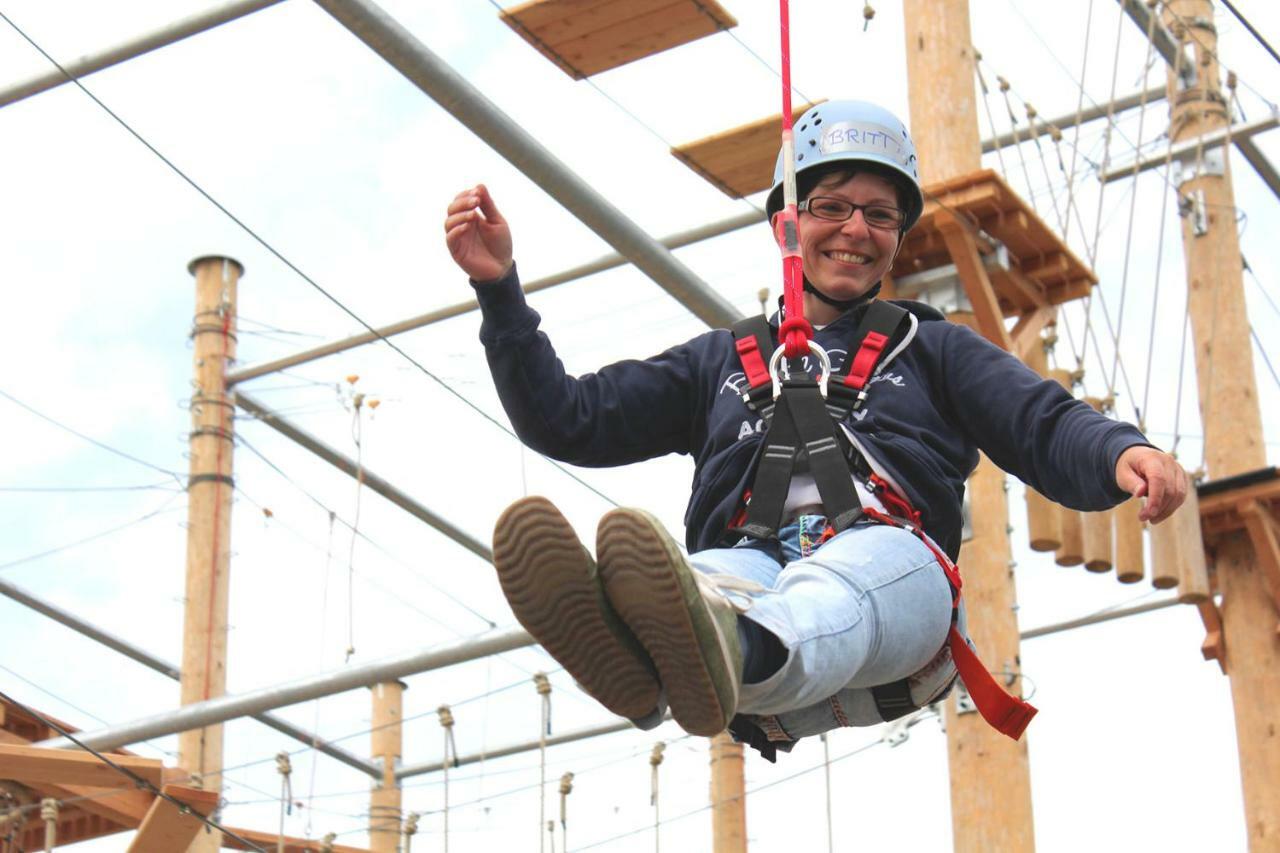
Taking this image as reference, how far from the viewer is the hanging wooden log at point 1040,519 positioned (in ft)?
27.1

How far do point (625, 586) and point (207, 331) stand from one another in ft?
30.6

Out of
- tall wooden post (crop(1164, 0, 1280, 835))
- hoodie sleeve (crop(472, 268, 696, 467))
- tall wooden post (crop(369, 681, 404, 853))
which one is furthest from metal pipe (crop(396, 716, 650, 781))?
hoodie sleeve (crop(472, 268, 696, 467))

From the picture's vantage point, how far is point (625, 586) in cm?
333

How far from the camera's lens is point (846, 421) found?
12.8 ft

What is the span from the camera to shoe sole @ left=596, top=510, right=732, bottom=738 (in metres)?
3.28

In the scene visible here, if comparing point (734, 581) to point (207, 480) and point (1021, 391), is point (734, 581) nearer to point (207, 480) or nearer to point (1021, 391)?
point (1021, 391)

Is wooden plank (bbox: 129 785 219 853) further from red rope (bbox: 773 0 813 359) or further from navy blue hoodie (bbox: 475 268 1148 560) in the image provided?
red rope (bbox: 773 0 813 359)

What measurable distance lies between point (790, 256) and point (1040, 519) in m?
4.61

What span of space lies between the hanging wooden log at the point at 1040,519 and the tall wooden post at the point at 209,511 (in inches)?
167

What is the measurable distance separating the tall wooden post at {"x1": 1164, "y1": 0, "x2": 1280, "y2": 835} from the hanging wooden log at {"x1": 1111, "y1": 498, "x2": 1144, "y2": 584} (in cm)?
133

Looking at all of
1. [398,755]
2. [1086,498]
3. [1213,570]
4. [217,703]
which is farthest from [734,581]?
[398,755]

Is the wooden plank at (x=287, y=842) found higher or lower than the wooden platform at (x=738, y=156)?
lower

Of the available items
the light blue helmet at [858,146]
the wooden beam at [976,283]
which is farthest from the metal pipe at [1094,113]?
the light blue helmet at [858,146]

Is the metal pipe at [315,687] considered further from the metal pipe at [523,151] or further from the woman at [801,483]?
the woman at [801,483]
